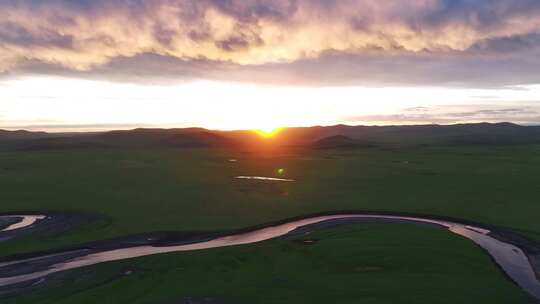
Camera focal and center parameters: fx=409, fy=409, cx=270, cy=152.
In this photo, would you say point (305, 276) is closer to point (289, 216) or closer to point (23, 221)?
point (289, 216)

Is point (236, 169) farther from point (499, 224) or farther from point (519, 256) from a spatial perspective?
point (519, 256)

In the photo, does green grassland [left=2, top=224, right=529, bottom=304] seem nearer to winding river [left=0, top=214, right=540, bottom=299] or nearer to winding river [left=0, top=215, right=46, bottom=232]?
winding river [left=0, top=214, right=540, bottom=299]

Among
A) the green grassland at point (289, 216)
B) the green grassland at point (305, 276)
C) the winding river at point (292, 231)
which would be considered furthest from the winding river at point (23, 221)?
the green grassland at point (305, 276)

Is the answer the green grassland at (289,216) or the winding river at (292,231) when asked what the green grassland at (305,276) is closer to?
the green grassland at (289,216)

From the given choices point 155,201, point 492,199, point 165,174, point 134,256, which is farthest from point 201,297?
point 165,174

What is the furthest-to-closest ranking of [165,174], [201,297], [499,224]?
[165,174] < [499,224] < [201,297]

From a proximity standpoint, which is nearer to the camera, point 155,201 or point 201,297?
point 201,297

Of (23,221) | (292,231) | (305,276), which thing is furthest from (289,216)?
(23,221)

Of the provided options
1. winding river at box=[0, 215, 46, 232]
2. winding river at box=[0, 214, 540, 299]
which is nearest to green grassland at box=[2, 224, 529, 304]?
winding river at box=[0, 214, 540, 299]
